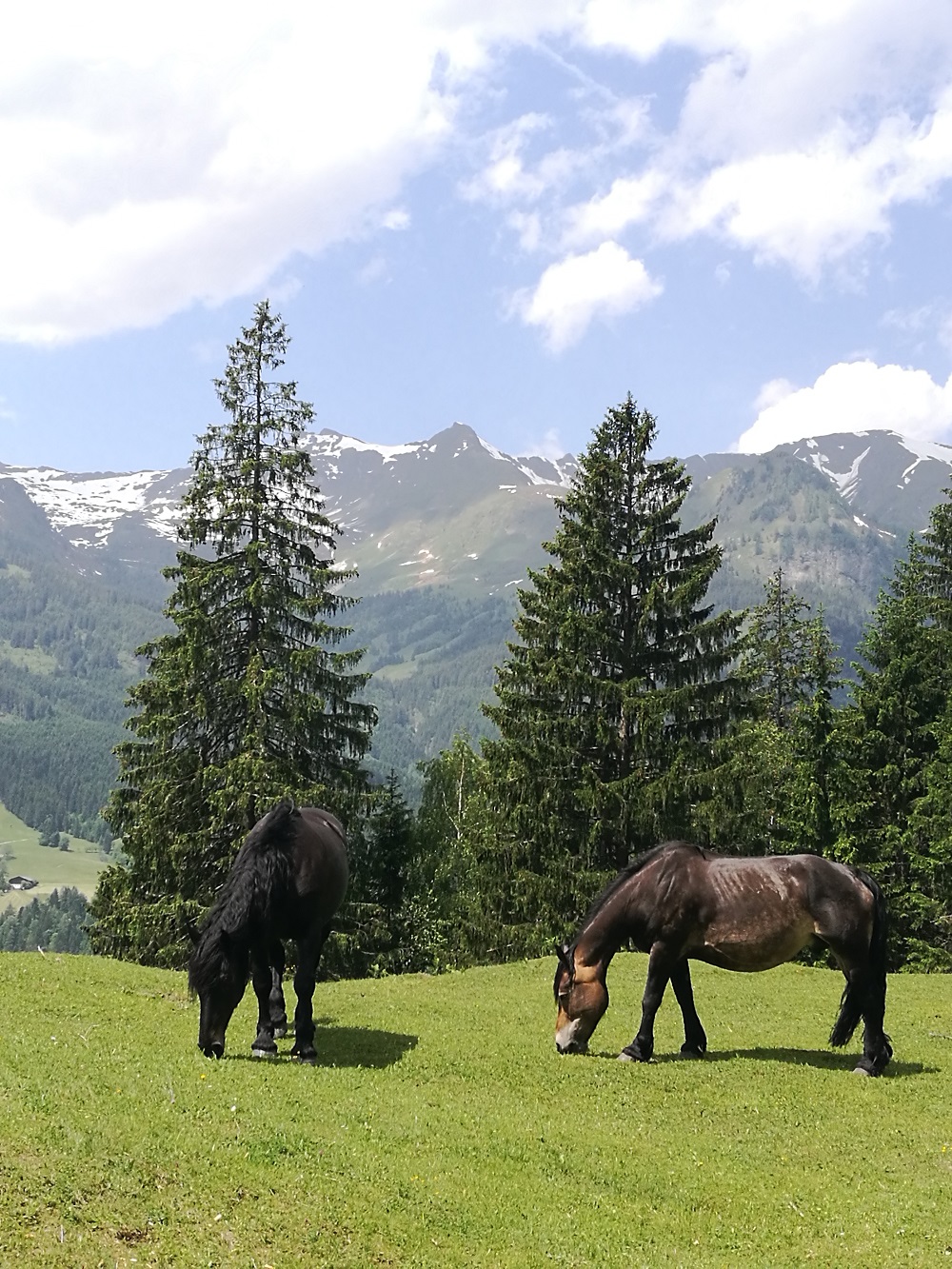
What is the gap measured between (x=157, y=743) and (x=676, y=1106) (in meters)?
22.9

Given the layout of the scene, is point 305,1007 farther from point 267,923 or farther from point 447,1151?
point 447,1151

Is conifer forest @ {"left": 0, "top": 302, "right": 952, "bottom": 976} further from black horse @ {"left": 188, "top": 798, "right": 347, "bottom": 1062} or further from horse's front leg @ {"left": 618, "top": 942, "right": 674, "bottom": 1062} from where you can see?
horse's front leg @ {"left": 618, "top": 942, "right": 674, "bottom": 1062}

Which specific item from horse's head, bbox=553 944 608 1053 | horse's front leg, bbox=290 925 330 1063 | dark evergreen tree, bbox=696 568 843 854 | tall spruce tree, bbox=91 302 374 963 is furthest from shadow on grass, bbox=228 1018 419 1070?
dark evergreen tree, bbox=696 568 843 854

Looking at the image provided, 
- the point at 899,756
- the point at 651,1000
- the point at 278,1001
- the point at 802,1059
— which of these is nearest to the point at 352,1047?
the point at 278,1001

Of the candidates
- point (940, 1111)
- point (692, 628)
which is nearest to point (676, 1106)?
point (940, 1111)

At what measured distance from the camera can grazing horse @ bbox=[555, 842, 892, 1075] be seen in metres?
14.0

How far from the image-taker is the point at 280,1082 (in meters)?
11.3

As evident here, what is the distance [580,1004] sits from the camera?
47.7 feet

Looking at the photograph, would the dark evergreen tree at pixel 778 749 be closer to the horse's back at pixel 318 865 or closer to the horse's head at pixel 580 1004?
the horse's head at pixel 580 1004

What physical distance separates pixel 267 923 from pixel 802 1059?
8433mm

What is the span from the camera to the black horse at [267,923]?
481 inches

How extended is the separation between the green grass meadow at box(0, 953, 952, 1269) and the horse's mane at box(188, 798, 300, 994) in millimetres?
1143

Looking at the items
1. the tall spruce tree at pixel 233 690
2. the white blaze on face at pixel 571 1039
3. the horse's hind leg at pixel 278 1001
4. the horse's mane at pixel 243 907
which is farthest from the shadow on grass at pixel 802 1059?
the tall spruce tree at pixel 233 690

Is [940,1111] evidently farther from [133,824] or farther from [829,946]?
[133,824]
